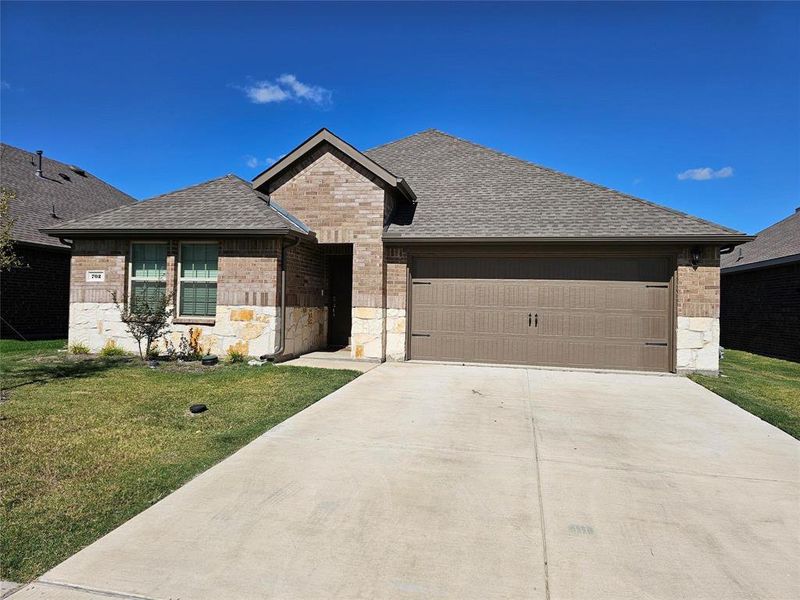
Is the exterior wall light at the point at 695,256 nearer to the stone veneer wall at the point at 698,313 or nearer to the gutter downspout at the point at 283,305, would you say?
the stone veneer wall at the point at 698,313

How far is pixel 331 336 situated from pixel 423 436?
823 centimetres

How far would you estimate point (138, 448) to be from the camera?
15.4ft

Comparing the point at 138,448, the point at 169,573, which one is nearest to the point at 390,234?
the point at 138,448

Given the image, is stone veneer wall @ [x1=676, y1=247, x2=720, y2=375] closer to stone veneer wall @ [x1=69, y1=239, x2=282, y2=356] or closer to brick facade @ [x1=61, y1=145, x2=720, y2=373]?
brick facade @ [x1=61, y1=145, x2=720, y2=373]

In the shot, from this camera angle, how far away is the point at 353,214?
10859 millimetres

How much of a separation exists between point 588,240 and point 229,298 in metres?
7.94

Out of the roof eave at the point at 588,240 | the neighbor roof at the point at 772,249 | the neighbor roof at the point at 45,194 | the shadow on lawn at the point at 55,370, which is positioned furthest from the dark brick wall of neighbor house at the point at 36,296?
the neighbor roof at the point at 772,249

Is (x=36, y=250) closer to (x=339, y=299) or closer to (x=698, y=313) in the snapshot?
(x=339, y=299)

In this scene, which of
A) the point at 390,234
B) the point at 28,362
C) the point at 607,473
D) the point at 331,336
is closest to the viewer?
the point at 607,473

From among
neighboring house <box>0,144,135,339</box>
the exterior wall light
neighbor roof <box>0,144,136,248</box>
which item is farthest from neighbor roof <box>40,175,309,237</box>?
the exterior wall light

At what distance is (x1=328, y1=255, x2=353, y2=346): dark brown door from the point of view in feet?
42.6

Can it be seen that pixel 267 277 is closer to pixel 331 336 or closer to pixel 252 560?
pixel 331 336

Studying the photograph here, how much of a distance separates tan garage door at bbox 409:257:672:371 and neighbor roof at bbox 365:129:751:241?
2.25 feet

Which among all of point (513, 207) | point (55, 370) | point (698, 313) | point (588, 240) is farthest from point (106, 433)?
point (698, 313)
